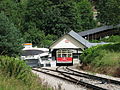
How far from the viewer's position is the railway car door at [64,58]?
46.8 m

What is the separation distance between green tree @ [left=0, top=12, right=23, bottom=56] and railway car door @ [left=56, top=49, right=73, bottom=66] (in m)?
9.69

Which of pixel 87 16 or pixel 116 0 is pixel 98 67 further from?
pixel 87 16

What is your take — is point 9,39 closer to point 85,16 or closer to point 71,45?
point 71,45

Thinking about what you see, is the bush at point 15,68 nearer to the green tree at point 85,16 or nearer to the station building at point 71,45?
the station building at point 71,45

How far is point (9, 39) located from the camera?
38.2 meters

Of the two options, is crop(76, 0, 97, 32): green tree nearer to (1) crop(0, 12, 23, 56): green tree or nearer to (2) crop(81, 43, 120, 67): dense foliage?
(1) crop(0, 12, 23, 56): green tree

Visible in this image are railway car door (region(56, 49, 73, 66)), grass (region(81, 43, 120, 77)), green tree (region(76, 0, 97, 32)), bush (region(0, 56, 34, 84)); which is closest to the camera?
bush (region(0, 56, 34, 84))

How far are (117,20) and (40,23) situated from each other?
5152 centimetres

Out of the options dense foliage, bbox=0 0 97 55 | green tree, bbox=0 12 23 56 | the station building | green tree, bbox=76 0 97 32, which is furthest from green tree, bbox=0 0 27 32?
green tree, bbox=0 12 23 56

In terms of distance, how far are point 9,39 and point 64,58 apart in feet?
37.6

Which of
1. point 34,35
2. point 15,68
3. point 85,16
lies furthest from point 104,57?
point 85,16

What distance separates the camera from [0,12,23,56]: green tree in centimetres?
3764

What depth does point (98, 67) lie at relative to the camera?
27.5 meters

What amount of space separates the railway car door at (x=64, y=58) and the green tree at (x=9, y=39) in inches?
382
